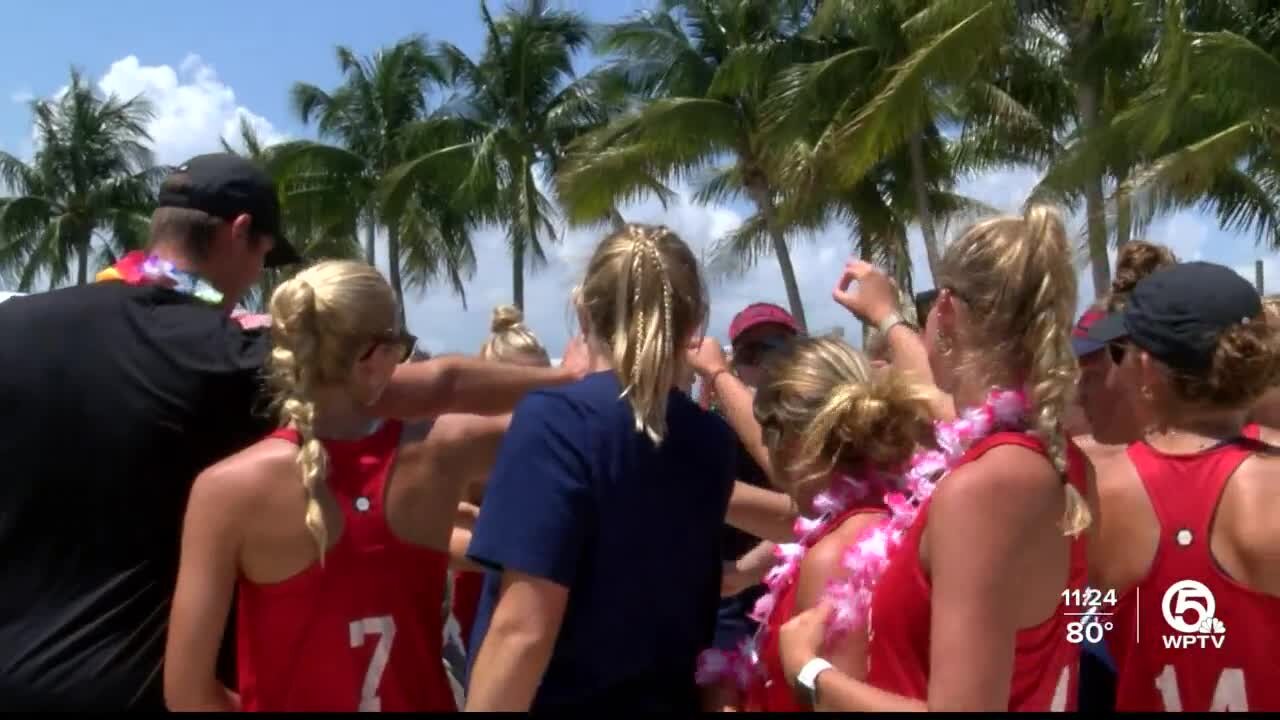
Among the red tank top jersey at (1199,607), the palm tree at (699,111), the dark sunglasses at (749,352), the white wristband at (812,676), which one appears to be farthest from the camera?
the palm tree at (699,111)

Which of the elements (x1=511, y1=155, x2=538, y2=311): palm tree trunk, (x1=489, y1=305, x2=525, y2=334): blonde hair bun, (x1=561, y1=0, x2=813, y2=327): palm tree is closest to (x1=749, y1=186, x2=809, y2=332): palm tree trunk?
(x1=561, y1=0, x2=813, y2=327): palm tree

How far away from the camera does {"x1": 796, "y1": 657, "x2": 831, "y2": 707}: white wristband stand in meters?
2.17

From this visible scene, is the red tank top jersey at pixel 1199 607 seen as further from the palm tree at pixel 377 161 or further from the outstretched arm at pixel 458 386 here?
the palm tree at pixel 377 161

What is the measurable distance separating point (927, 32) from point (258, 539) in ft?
55.7

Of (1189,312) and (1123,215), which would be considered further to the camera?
(1123,215)

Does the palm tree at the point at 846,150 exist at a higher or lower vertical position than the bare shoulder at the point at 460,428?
higher

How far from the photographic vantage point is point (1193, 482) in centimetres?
257

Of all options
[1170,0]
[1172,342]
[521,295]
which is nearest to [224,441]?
[1172,342]

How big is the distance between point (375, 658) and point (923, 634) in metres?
1.07

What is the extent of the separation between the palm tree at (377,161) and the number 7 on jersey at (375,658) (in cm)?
2846

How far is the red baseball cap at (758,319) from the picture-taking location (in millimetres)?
4270

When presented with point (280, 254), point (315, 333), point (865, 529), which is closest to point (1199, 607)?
point (865, 529)

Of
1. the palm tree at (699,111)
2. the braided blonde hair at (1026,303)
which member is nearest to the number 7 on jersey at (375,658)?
the braided blonde hair at (1026,303)

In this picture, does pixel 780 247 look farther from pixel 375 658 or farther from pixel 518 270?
pixel 375 658
